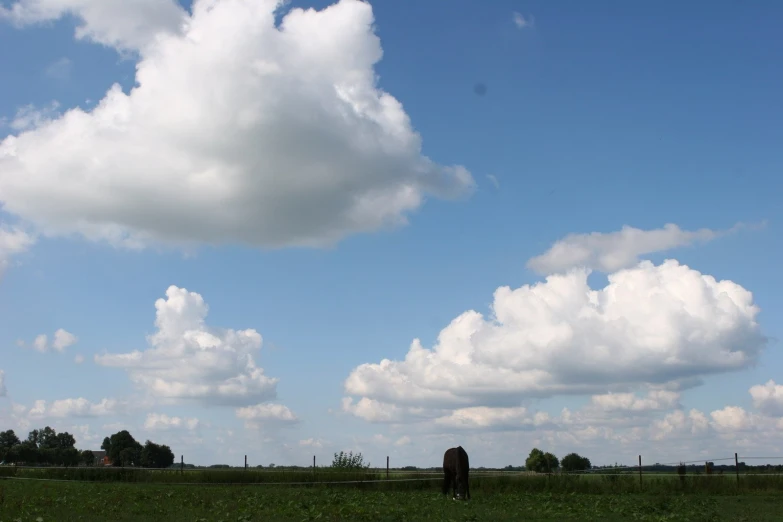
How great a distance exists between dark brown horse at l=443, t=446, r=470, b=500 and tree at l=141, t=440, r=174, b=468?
9175 centimetres

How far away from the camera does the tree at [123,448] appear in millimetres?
110500

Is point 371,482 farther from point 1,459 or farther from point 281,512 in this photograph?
point 1,459

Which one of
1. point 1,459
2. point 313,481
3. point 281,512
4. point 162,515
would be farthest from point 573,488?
point 1,459

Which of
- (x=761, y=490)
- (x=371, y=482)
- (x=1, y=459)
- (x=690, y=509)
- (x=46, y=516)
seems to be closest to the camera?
(x=46, y=516)

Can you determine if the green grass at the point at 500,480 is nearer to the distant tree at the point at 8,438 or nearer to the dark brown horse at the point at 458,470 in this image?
the dark brown horse at the point at 458,470

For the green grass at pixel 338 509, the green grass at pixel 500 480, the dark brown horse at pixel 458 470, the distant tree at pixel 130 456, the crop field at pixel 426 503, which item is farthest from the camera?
the distant tree at pixel 130 456

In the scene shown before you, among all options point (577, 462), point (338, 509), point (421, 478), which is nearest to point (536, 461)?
point (577, 462)

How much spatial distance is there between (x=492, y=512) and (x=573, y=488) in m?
17.3

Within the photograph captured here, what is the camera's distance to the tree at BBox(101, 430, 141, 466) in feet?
363

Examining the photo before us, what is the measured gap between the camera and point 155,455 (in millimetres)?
113625

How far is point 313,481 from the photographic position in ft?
130

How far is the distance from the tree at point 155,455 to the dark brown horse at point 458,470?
301 ft

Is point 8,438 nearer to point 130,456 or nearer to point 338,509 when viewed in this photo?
point 130,456

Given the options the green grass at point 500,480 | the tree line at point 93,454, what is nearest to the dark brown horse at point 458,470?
the green grass at point 500,480
